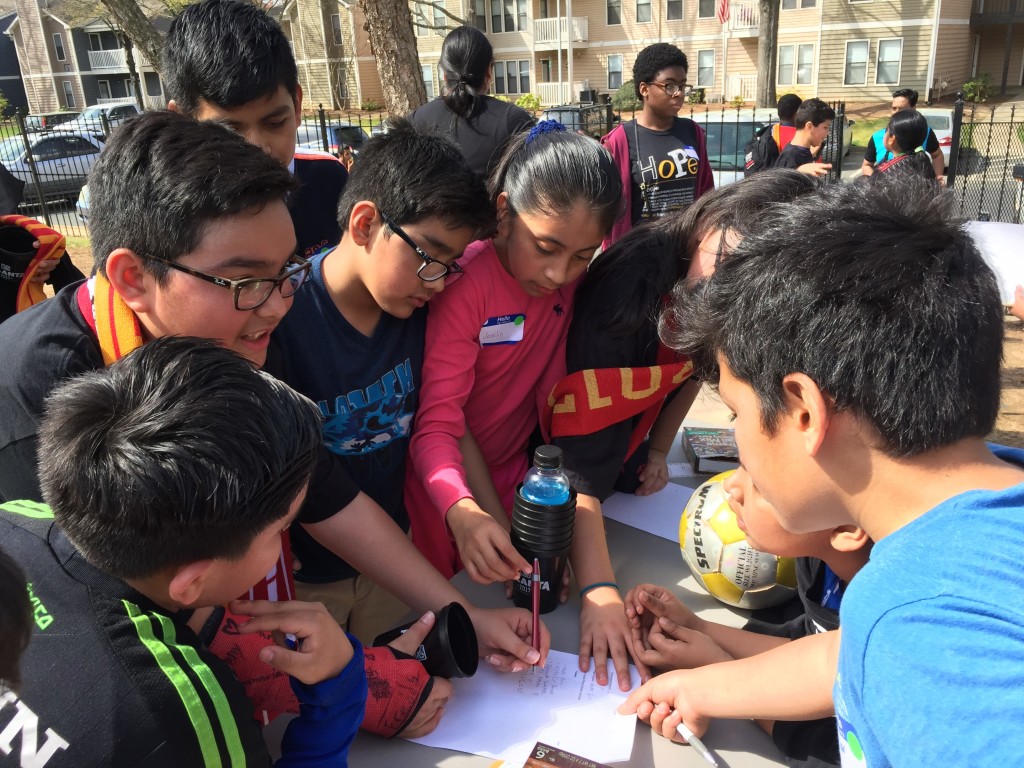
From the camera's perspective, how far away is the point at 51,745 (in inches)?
31.4

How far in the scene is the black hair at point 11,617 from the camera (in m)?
0.71

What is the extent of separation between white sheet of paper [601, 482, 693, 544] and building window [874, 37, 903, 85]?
1026 inches

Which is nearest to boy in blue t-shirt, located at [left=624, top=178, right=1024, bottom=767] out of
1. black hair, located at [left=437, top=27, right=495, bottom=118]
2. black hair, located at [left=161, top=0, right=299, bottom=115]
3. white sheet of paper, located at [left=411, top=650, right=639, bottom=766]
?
white sheet of paper, located at [left=411, top=650, right=639, bottom=766]

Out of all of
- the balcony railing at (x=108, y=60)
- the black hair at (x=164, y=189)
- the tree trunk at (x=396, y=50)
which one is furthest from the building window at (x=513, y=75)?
the black hair at (x=164, y=189)

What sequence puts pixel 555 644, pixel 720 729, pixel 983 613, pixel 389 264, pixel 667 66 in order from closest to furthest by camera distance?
pixel 983 613 < pixel 720 729 < pixel 555 644 < pixel 389 264 < pixel 667 66

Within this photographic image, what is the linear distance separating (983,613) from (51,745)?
94 centimetres

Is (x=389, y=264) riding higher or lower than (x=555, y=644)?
higher

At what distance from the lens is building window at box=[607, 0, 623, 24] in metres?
26.6

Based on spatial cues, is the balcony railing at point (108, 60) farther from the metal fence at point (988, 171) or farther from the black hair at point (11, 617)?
the black hair at point (11, 617)

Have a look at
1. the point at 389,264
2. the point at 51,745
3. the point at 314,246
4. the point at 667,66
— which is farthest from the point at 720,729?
the point at 667,66

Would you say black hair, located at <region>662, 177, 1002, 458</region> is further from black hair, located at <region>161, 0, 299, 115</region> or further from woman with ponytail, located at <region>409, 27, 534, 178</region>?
woman with ponytail, located at <region>409, 27, 534, 178</region>

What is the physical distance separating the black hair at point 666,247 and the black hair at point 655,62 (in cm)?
294

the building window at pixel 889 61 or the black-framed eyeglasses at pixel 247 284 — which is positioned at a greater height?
the building window at pixel 889 61

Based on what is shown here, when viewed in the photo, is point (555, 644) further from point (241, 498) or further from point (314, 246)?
point (314, 246)
